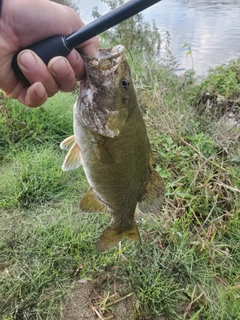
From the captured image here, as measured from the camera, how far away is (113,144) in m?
1.57

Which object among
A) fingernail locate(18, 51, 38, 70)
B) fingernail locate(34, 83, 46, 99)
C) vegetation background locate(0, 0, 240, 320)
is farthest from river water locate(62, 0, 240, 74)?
fingernail locate(18, 51, 38, 70)

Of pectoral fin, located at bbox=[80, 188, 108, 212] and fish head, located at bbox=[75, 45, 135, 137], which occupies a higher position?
fish head, located at bbox=[75, 45, 135, 137]

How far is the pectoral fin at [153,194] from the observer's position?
1784mm

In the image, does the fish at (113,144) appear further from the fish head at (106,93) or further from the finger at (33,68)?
the finger at (33,68)

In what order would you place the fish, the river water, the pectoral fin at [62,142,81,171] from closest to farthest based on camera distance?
the fish, the pectoral fin at [62,142,81,171], the river water

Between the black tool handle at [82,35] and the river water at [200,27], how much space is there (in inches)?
204

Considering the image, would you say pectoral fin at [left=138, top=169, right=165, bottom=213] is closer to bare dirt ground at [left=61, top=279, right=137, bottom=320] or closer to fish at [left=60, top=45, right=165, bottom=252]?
fish at [left=60, top=45, right=165, bottom=252]

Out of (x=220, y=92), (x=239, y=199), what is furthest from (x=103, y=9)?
(x=239, y=199)

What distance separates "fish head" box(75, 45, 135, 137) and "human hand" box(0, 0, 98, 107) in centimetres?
9

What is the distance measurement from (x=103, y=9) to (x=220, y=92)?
23.3 ft

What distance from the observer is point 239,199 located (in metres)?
3.01

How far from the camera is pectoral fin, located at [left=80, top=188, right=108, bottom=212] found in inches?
70.4

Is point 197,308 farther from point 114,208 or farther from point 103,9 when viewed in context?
point 103,9

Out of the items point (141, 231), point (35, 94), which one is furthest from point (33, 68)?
point (141, 231)
